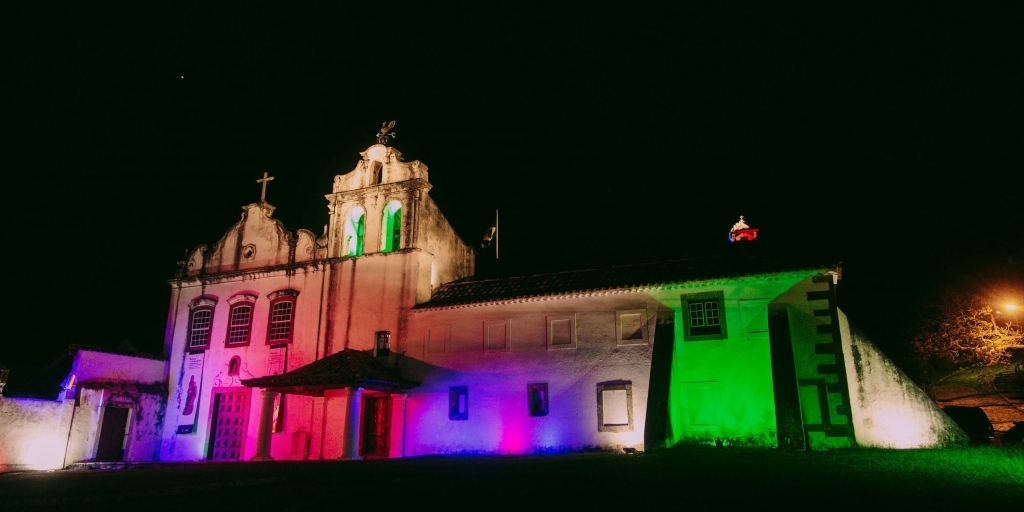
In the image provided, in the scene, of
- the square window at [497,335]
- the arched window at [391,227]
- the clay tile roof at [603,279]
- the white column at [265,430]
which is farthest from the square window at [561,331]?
the white column at [265,430]

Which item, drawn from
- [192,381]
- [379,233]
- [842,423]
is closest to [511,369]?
[379,233]

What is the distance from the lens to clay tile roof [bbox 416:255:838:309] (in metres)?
19.3

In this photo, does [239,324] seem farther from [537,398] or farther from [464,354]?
[537,398]

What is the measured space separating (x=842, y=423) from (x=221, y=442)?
21.1 m

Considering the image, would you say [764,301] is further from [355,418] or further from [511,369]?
[355,418]

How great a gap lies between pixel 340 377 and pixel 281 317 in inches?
247

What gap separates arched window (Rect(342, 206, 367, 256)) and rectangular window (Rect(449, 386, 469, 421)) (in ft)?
23.3

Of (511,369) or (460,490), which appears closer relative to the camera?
(460,490)

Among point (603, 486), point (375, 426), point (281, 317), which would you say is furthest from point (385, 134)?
point (603, 486)

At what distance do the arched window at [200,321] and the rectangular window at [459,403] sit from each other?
35.9ft

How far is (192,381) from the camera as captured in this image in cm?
2497

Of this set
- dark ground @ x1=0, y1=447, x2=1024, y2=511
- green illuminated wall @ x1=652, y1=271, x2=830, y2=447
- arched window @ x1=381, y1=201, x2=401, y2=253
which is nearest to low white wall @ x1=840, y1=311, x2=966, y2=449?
green illuminated wall @ x1=652, y1=271, x2=830, y2=447

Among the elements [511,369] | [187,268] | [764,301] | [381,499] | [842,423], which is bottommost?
[381,499]

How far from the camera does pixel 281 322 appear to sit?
80.7 feet
